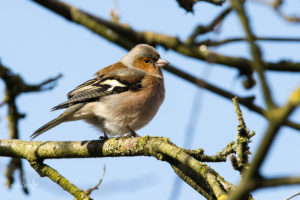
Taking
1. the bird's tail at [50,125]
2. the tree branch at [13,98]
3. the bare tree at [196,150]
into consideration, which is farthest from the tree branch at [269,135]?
the bird's tail at [50,125]

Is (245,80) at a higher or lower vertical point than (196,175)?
higher

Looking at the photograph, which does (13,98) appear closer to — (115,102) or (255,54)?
(115,102)

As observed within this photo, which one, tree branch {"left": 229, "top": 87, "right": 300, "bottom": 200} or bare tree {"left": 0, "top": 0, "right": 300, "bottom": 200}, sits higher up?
bare tree {"left": 0, "top": 0, "right": 300, "bottom": 200}

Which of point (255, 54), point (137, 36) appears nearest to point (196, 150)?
point (137, 36)

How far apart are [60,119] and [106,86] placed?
3.42ft

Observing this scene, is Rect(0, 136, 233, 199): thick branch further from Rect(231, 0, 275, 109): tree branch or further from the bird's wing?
Rect(231, 0, 275, 109): tree branch

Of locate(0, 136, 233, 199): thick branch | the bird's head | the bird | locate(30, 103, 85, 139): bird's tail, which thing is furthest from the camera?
the bird's head

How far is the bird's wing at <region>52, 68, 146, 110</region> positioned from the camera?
6572 millimetres

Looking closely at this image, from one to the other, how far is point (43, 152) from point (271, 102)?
3.61m

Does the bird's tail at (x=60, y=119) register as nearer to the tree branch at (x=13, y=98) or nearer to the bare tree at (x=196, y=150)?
the tree branch at (x=13, y=98)

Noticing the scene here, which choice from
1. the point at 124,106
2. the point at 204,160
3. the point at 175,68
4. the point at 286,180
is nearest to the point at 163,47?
the point at 175,68

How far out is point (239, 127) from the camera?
3.09 m

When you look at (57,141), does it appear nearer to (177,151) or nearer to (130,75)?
(177,151)

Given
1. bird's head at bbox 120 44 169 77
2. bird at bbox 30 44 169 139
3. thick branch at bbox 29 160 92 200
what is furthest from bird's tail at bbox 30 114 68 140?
bird's head at bbox 120 44 169 77
